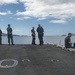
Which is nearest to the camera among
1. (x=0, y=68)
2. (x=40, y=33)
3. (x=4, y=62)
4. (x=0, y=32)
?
(x=0, y=68)

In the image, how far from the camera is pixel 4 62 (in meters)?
15.4

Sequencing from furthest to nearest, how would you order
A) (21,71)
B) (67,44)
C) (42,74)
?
(67,44)
(21,71)
(42,74)

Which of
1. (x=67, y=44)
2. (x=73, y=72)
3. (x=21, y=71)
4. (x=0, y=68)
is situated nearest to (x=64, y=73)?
(x=73, y=72)

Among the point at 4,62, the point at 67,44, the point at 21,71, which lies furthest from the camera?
the point at 67,44

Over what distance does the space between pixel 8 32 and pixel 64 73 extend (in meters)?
22.9

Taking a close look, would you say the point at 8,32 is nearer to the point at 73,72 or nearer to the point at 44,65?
the point at 44,65

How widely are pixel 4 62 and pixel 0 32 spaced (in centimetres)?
2132

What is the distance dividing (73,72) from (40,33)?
2164 centimetres

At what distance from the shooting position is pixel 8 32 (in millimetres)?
34094

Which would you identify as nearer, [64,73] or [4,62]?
[64,73]

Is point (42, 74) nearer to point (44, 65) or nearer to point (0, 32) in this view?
point (44, 65)

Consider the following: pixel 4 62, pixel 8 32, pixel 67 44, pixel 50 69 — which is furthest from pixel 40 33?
pixel 50 69

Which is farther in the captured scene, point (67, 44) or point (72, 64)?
point (67, 44)

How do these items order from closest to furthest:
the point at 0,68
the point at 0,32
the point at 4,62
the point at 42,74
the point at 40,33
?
the point at 42,74, the point at 0,68, the point at 4,62, the point at 40,33, the point at 0,32
